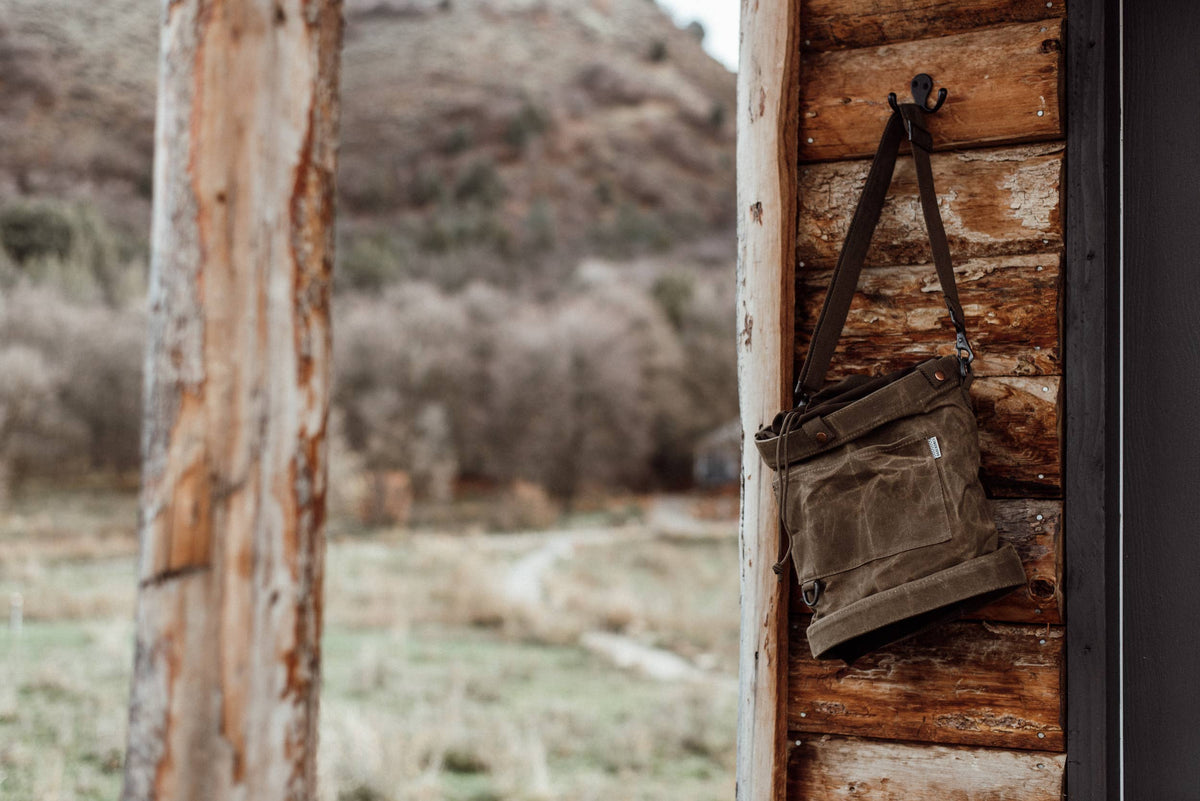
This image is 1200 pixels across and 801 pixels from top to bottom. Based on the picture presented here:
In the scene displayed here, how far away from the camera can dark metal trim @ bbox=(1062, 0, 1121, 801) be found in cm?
148

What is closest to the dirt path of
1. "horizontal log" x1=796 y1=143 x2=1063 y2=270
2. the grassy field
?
the grassy field

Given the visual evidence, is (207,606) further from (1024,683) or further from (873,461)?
(1024,683)

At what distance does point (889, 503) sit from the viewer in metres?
1.42

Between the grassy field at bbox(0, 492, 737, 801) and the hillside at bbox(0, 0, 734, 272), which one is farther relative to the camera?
the hillside at bbox(0, 0, 734, 272)

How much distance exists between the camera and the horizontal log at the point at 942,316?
1.55 m

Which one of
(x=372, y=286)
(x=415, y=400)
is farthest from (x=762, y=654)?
(x=372, y=286)

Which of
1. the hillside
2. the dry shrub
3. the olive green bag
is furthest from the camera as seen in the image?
the hillside

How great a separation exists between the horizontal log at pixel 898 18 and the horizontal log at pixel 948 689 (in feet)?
3.49

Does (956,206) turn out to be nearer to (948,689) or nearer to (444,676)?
(948,689)

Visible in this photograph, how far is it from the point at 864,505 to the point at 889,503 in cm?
4

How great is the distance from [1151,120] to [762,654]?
117 centimetres

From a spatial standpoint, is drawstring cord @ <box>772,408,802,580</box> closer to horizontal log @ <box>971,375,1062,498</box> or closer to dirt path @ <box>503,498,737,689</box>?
horizontal log @ <box>971,375,1062,498</box>

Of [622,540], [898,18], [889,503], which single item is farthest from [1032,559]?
[622,540]

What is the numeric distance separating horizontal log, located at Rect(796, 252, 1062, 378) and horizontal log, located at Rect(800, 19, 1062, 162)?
0.75 feet
